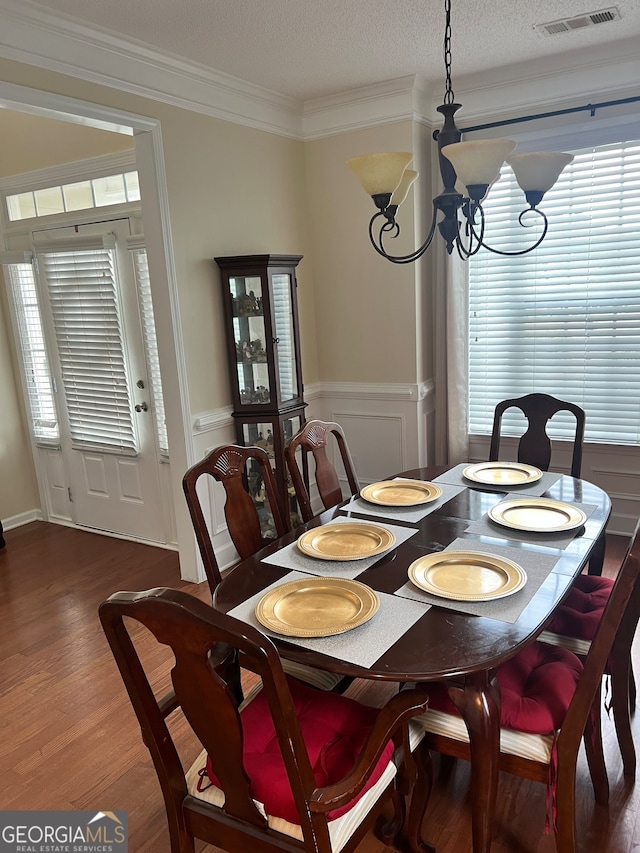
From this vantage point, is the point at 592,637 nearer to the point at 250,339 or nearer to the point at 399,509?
the point at 399,509

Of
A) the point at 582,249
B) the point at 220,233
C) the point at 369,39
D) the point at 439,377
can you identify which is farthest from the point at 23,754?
the point at 582,249

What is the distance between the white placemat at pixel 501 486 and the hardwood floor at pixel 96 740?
82 centimetres

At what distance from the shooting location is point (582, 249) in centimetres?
362

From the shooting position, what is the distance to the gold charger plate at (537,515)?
2.04m

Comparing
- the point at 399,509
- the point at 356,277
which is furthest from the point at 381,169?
the point at 356,277

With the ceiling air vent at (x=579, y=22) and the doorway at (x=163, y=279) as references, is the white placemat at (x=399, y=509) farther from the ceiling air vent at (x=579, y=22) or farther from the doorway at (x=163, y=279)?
the ceiling air vent at (x=579, y=22)

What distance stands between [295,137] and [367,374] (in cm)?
159

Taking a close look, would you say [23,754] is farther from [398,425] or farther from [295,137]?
[295,137]

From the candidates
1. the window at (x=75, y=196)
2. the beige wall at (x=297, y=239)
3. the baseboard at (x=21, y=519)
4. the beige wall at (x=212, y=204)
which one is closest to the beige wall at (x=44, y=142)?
the beige wall at (x=297, y=239)

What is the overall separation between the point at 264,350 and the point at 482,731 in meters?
2.51

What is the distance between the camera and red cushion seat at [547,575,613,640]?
193 centimetres

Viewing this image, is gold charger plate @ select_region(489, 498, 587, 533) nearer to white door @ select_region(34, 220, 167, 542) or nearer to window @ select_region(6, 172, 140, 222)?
white door @ select_region(34, 220, 167, 542)

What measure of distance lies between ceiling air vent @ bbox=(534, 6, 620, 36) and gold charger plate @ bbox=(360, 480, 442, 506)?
2253mm

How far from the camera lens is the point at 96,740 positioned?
2.31 metres
